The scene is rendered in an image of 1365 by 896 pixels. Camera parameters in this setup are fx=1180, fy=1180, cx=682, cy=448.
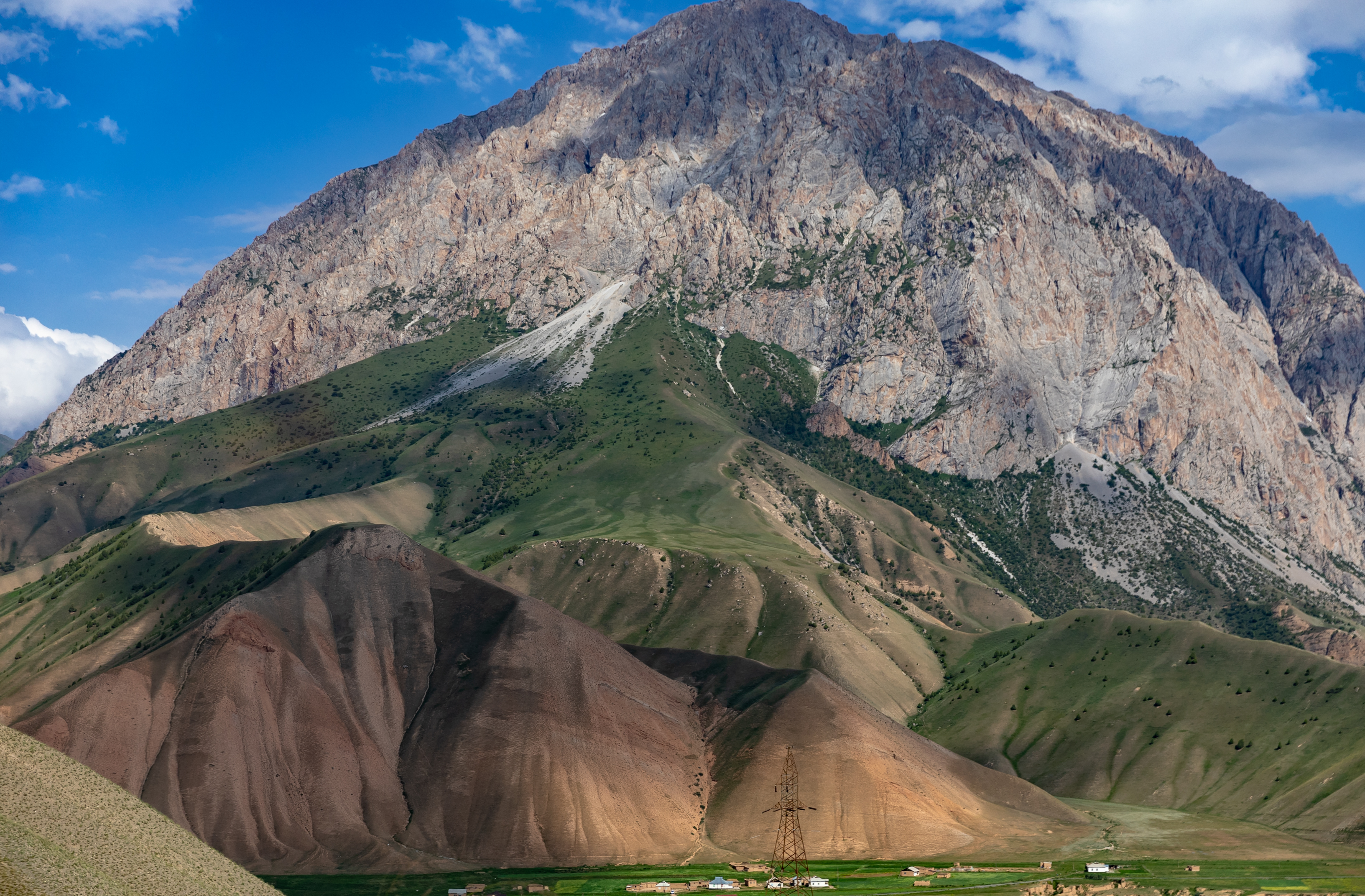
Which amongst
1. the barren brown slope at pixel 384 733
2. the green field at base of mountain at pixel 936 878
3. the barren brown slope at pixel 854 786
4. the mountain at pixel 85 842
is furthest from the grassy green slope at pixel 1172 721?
the mountain at pixel 85 842

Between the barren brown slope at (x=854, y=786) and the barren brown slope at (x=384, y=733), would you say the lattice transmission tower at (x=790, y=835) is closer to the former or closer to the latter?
the barren brown slope at (x=854, y=786)

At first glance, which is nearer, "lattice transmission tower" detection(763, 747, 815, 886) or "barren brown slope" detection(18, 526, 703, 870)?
"lattice transmission tower" detection(763, 747, 815, 886)

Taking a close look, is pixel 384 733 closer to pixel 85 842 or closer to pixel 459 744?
pixel 459 744

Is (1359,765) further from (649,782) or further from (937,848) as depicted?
(649,782)

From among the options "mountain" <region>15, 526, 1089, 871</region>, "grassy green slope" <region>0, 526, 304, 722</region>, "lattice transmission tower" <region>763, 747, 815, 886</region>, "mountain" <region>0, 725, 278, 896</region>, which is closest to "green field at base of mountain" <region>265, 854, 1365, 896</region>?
"lattice transmission tower" <region>763, 747, 815, 886</region>

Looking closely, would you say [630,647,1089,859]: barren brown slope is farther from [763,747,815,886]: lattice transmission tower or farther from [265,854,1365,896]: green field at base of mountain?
[265,854,1365,896]: green field at base of mountain

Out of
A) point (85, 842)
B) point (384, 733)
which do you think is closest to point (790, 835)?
point (384, 733)

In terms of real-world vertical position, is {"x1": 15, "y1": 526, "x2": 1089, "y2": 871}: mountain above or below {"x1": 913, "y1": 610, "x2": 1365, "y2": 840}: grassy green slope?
below
